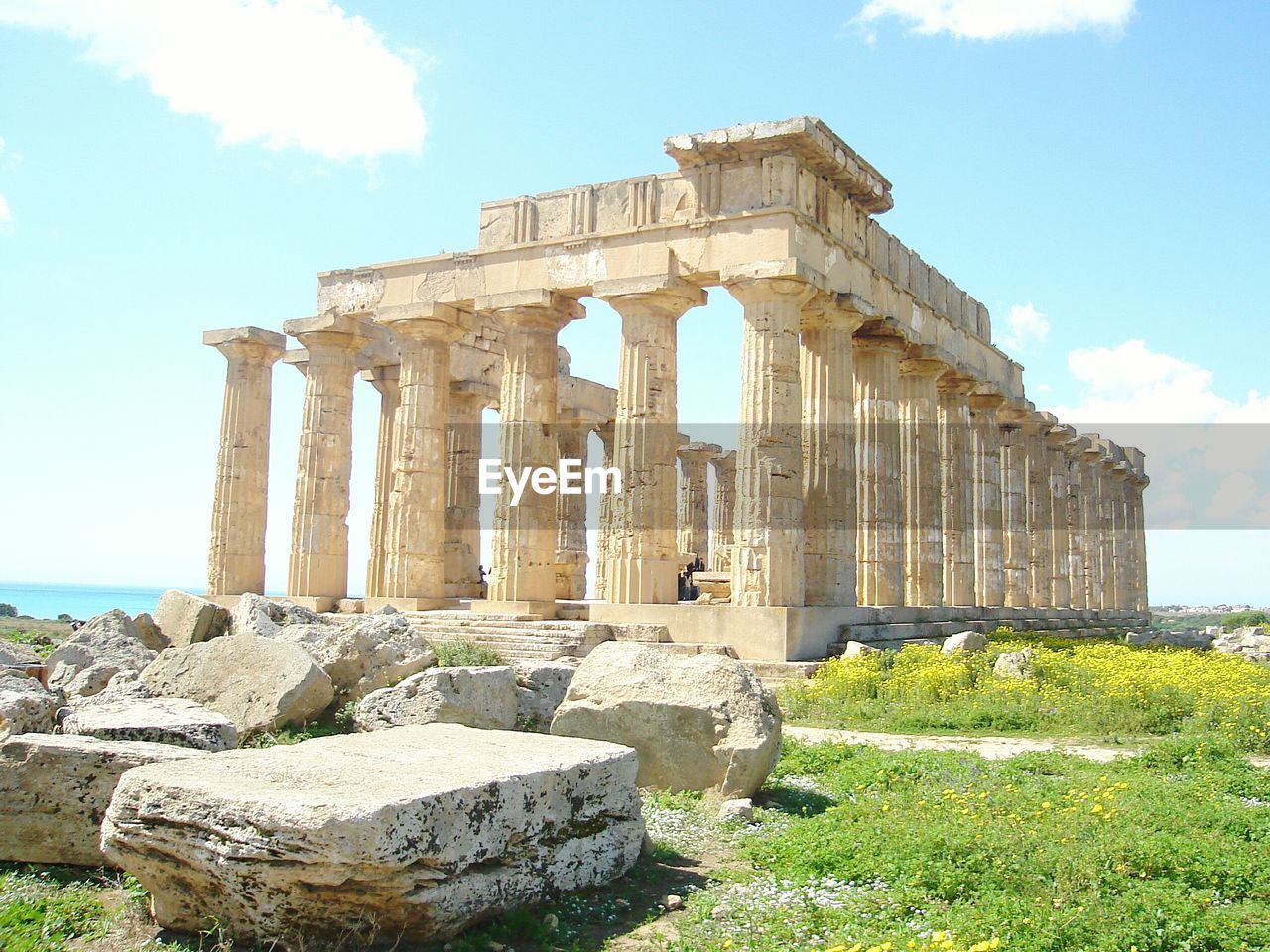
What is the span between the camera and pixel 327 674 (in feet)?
36.0

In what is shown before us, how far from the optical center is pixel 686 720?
8.79 metres

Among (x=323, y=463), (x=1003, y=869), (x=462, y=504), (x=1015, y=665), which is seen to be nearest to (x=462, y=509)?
(x=462, y=504)

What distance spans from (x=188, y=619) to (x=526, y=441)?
22.4ft

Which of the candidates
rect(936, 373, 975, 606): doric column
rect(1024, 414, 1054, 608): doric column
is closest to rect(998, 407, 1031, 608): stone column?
rect(1024, 414, 1054, 608): doric column

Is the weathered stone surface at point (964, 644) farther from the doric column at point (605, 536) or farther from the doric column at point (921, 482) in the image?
the doric column at point (605, 536)

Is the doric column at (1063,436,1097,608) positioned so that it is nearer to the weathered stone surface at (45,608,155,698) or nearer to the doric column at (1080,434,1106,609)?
the doric column at (1080,434,1106,609)

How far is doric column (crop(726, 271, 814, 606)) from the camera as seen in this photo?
706 inches

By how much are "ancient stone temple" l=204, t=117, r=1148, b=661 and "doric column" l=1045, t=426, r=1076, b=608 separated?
2.97 m

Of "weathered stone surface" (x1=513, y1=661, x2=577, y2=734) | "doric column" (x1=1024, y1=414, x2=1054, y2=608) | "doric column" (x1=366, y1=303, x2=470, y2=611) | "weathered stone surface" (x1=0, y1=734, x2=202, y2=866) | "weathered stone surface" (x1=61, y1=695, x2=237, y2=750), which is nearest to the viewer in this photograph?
"weathered stone surface" (x1=0, y1=734, x2=202, y2=866)

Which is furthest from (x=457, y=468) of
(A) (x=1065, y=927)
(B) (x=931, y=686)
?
(A) (x=1065, y=927)

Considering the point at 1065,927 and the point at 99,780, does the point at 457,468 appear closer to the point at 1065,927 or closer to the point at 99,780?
the point at 99,780

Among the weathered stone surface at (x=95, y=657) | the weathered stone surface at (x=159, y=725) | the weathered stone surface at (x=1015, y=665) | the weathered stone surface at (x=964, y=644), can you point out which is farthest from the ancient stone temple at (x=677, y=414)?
A: the weathered stone surface at (x=159, y=725)

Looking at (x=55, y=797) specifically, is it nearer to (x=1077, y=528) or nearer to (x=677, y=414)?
(x=677, y=414)

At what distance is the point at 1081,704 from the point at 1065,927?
863cm
